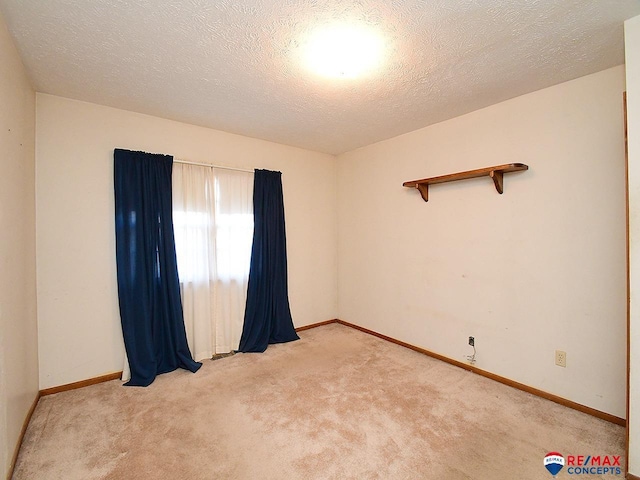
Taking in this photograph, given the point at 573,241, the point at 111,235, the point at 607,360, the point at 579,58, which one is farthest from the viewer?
the point at 111,235

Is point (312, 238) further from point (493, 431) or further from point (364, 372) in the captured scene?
point (493, 431)

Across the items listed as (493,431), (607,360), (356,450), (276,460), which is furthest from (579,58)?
(276,460)

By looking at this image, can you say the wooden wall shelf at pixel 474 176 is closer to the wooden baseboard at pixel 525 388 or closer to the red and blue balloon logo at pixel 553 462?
the wooden baseboard at pixel 525 388

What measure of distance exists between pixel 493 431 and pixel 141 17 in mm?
3237

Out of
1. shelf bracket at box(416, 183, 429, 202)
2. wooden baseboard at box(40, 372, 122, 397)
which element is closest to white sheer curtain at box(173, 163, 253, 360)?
wooden baseboard at box(40, 372, 122, 397)

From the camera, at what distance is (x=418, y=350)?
10.8 feet

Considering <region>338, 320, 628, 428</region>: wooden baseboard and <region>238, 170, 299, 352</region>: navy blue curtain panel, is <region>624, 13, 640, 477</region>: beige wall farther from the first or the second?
<region>238, 170, 299, 352</region>: navy blue curtain panel

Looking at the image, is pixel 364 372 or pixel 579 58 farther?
pixel 364 372

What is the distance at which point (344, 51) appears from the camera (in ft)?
6.09

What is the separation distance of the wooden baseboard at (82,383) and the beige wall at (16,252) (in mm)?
130

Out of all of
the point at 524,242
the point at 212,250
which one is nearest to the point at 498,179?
the point at 524,242

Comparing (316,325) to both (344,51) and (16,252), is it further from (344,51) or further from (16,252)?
(344,51)

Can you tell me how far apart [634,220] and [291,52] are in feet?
7.19

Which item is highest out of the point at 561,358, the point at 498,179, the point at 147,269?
the point at 498,179
